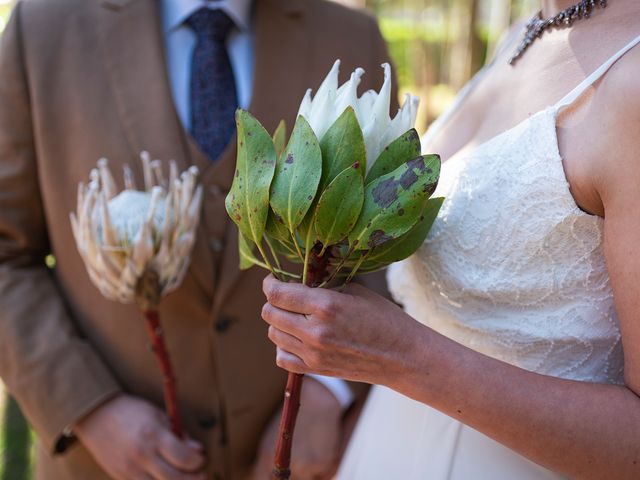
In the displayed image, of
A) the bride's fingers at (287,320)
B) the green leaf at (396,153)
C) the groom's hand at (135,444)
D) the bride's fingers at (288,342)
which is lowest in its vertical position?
the groom's hand at (135,444)

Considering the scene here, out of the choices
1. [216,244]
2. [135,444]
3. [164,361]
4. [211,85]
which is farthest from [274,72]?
[135,444]

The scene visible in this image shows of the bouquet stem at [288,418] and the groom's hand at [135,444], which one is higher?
the bouquet stem at [288,418]

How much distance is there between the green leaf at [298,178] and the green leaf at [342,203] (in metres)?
0.02

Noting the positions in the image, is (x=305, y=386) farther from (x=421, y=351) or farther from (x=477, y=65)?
(x=477, y=65)

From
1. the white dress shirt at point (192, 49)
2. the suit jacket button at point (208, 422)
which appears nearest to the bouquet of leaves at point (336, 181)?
the white dress shirt at point (192, 49)

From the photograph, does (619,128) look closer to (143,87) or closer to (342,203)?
(342,203)

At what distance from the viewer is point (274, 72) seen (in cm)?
185

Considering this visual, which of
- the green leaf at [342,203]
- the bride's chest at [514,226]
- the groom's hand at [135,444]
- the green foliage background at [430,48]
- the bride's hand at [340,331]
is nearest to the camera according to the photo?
the green leaf at [342,203]

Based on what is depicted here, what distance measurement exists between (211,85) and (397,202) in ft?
3.37

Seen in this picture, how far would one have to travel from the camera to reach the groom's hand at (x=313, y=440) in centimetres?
182

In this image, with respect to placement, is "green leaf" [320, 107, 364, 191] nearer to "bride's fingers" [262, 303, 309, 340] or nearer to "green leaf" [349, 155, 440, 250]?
"green leaf" [349, 155, 440, 250]

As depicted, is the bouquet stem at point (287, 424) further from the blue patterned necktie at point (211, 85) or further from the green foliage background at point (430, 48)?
the green foliage background at point (430, 48)

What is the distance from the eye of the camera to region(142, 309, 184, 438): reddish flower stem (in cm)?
151

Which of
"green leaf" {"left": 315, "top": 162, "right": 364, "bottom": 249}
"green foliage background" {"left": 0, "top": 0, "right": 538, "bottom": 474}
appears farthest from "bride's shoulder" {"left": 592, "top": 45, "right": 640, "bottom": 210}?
"green foliage background" {"left": 0, "top": 0, "right": 538, "bottom": 474}
